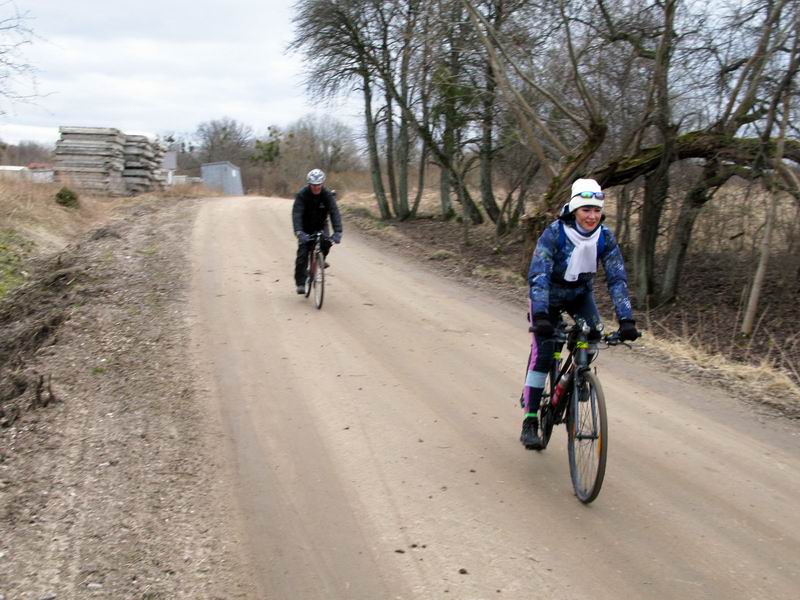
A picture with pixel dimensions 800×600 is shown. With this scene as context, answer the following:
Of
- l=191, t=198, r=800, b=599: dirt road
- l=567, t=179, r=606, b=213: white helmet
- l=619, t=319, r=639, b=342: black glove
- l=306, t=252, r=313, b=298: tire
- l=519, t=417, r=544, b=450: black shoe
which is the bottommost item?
l=191, t=198, r=800, b=599: dirt road

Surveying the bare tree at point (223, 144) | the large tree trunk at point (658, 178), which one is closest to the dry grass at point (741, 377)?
the large tree trunk at point (658, 178)

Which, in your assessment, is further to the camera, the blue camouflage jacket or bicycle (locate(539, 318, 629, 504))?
the blue camouflage jacket

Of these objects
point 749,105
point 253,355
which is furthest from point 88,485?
point 749,105

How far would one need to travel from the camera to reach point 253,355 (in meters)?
7.91

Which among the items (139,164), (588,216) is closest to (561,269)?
(588,216)

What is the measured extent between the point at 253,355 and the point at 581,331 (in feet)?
14.2

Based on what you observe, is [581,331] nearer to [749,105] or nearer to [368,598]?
[368,598]

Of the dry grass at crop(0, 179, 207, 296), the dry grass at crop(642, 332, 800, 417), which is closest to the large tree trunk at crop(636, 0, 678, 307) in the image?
the dry grass at crop(642, 332, 800, 417)

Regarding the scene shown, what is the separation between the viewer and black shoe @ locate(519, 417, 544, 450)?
523cm

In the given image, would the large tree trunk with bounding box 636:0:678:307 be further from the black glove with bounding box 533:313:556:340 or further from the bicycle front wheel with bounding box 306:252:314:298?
the black glove with bounding box 533:313:556:340

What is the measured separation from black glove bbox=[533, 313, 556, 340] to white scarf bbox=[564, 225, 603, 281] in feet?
1.37

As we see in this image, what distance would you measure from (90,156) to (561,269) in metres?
24.5

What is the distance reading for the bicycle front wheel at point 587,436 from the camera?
4.39 m

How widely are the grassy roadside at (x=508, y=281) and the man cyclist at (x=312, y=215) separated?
3.47m
